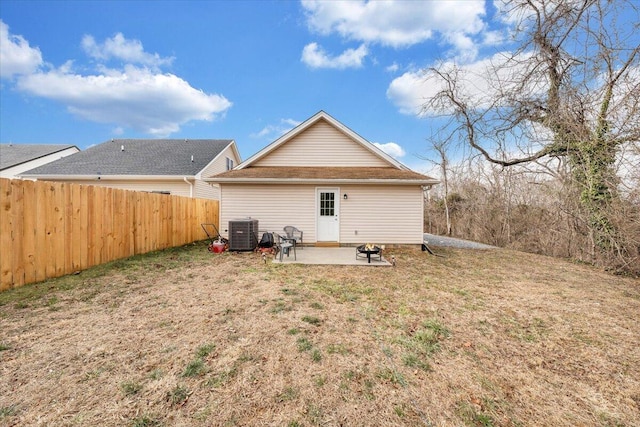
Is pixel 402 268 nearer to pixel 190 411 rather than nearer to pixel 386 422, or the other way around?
pixel 386 422

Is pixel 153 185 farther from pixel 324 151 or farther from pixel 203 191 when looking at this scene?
pixel 324 151

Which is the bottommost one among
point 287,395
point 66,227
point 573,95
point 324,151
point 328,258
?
point 287,395

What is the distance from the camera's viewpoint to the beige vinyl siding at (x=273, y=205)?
9641 millimetres

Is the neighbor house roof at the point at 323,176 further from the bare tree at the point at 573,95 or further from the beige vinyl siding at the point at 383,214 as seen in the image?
the bare tree at the point at 573,95

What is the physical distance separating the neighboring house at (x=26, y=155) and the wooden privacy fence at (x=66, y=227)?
20464mm

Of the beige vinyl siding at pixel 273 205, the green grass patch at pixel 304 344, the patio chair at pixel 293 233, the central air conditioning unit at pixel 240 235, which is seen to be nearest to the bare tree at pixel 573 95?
the beige vinyl siding at pixel 273 205

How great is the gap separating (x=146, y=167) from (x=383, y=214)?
42.6ft

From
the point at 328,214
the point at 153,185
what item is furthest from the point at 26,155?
the point at 328,214

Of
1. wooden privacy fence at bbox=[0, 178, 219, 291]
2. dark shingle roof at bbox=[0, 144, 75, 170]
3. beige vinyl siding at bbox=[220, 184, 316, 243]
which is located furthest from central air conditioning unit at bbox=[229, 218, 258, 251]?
dark shingle roof at bbox=[0, 144, 75, 170]

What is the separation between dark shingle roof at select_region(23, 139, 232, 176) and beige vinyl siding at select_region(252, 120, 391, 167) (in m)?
6.16

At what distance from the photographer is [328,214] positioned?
977 cm

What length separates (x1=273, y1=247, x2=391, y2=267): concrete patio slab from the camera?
7.16m

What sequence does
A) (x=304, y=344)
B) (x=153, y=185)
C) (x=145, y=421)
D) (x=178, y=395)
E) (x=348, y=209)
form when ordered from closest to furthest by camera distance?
1. (x=145, y=421)
2. (x=178, y=395)
3. (x=304, y=344)
4. (x=348, y=209)
5. (x=153, y=185)

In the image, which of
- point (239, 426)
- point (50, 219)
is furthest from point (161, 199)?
point (239, 426)
